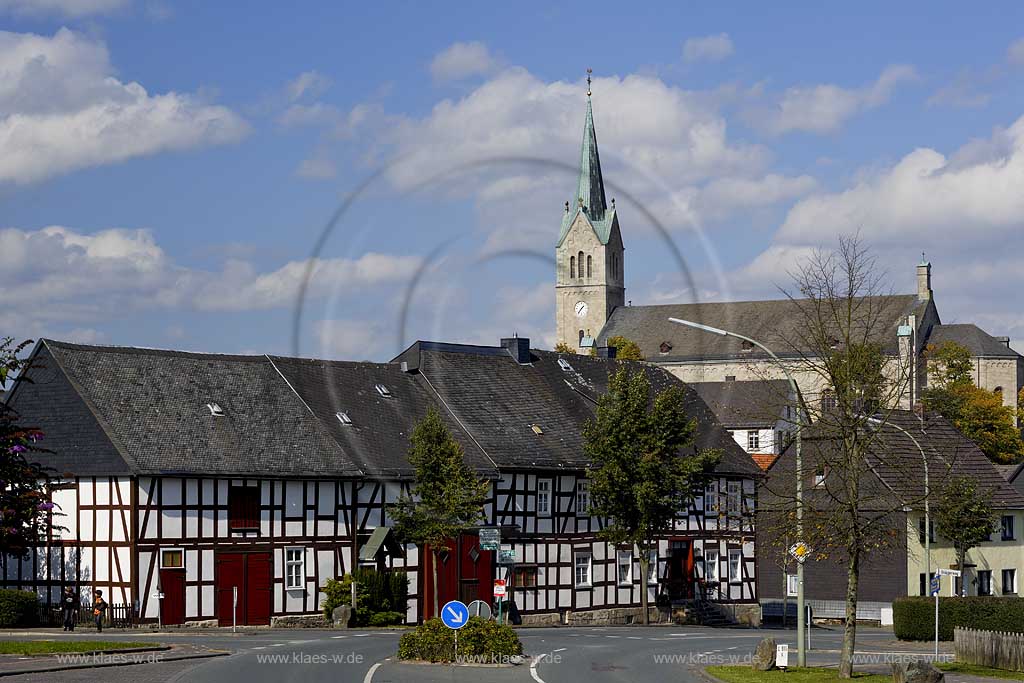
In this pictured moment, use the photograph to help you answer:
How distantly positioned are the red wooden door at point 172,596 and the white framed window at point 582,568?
733 inches

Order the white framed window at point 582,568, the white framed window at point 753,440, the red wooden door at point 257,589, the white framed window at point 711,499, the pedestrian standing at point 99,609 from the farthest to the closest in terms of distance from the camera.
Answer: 1. the white framed window at point 753,440
2. the white framed window at point 711,499
3. the white framed window at point 582,568
4. the red wooden door at point 257,589
5. the pedestrian standing at point 99,609

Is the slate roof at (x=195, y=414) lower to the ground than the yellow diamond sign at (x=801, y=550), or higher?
higher

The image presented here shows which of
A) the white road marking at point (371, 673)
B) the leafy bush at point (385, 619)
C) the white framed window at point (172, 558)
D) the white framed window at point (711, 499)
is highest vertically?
the white framed window at point (711, 499)

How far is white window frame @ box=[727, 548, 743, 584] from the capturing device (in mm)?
71625

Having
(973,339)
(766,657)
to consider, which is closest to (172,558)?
(766,657)

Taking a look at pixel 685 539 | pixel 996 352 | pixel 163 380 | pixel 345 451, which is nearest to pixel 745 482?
pixel 685 539

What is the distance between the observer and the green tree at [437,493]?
181 feet

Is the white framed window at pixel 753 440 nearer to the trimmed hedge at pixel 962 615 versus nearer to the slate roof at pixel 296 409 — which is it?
the slate roof at pixel 296 409

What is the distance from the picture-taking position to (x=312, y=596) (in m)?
55.5

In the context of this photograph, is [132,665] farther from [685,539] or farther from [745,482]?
[745,482]

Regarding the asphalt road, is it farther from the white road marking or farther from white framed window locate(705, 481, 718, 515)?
white framed window locate(705, 481, 718, 515)

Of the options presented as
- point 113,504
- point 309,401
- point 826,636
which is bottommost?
point 826,636

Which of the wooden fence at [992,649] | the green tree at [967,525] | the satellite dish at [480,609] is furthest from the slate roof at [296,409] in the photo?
the wooden fence at [992,649]

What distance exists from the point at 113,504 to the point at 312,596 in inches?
330
